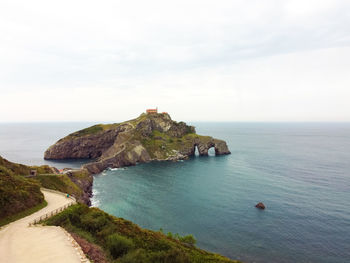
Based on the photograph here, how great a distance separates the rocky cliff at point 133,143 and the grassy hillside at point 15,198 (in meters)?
79.7

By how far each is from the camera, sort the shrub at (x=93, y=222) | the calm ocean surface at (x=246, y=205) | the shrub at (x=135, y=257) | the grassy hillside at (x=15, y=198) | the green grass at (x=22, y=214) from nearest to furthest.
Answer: the shrub at (x=135, y=257)
the shrub at (x=93, y=222)
the green grass at (x=22, y=214)
the grassy hillside at (x=15, y=198)
the calm ocean surface at (x=246, y=205)

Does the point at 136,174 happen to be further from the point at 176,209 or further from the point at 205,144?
the point at 205,144

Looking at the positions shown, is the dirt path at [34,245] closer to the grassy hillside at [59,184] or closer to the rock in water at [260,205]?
the grassy hillside at [59,184]

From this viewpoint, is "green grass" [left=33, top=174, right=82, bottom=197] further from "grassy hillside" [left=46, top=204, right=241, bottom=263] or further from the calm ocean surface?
"grassy hillside" [left=46, top=204, right=241, bottom=263]

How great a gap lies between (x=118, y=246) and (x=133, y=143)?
113 m

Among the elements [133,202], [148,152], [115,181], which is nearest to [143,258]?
[133,202]

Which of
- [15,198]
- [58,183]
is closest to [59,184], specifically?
[58,183]

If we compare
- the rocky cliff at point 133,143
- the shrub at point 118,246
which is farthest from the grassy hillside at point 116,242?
the rocky cliff at point 133,143

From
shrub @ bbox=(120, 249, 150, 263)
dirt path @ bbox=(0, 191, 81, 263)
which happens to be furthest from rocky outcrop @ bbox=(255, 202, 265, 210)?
dirt path @ bbox=(0, 191, 81, 263)

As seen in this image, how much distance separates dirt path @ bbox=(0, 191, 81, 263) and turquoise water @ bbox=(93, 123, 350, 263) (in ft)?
97.1

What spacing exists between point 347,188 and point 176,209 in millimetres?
70994

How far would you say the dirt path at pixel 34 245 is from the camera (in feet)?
74.2

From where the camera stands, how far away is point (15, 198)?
38.5m

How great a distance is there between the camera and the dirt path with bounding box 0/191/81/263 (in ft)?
74.2
